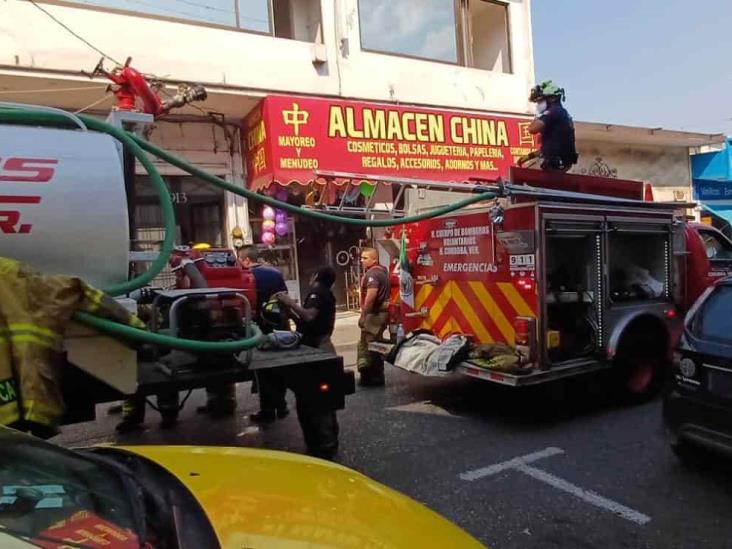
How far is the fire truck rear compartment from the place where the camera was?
5711 mm

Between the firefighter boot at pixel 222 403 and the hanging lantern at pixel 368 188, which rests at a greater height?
the hanging lantern at pixel 368 188

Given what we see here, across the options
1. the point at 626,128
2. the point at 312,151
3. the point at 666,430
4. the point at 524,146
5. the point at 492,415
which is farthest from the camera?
the point at 626,128

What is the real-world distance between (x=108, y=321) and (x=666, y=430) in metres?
3.68

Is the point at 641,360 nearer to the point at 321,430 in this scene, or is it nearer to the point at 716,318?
the point at 716,318

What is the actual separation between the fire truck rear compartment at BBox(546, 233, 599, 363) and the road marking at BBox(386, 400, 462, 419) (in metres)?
1.19

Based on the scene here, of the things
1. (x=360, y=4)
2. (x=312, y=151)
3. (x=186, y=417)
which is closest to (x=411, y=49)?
A: (x=360, y=4)

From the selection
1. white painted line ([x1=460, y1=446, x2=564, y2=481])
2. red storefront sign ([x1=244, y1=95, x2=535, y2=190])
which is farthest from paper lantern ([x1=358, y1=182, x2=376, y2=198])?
white painted line ([x1=460, y1=446, x2=564, y2=481])

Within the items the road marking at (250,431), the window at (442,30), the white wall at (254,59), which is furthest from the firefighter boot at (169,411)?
the window at (442,30)

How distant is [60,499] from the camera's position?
174cm

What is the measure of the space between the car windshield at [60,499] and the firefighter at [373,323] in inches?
193

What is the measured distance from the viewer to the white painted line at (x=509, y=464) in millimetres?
4219

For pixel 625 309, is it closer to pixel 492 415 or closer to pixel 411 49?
pixel 492 415

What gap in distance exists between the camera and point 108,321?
3.02 m

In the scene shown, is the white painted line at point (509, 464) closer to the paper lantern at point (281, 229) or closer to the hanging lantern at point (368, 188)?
the hanging lantern at point (368, 188)
